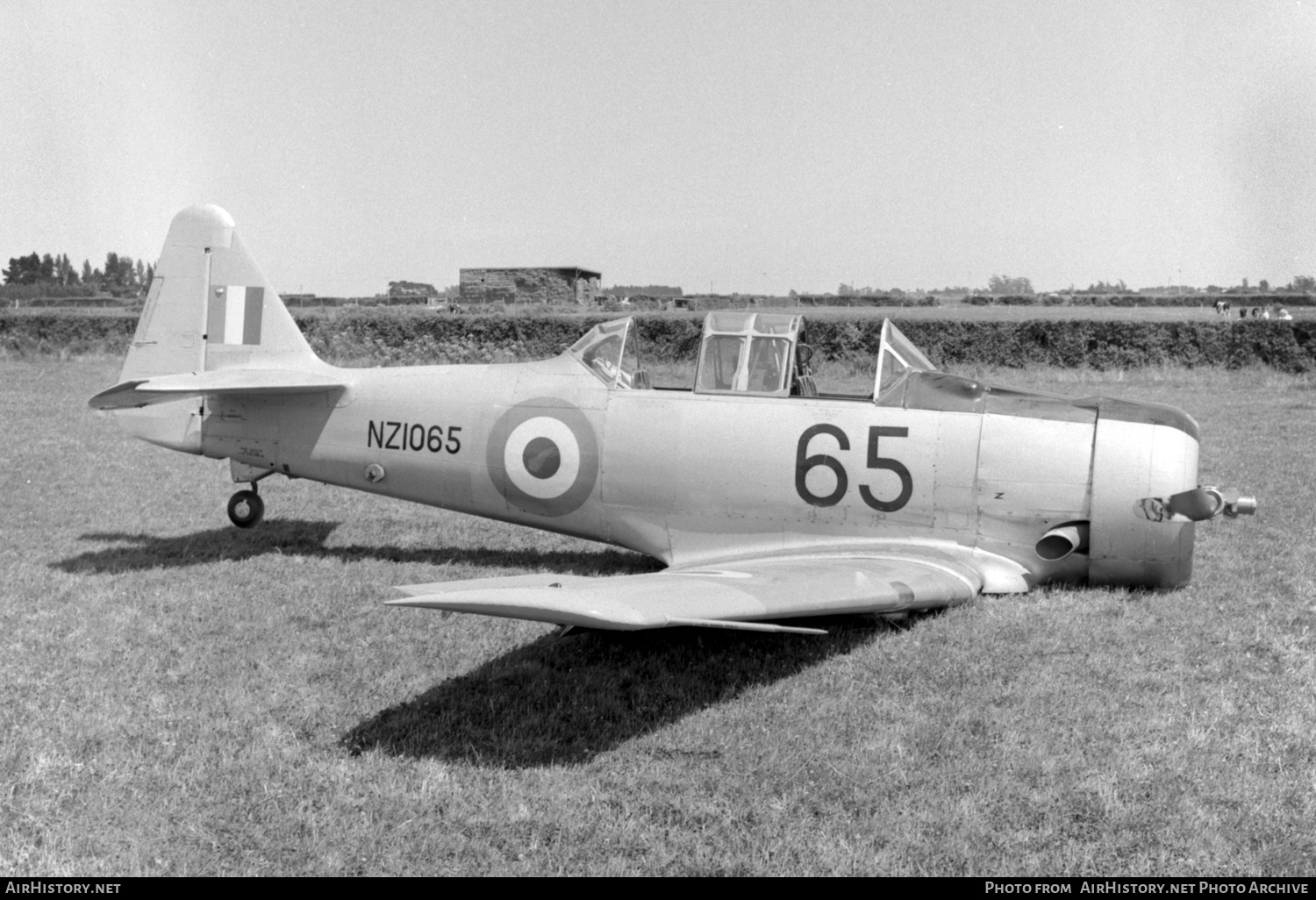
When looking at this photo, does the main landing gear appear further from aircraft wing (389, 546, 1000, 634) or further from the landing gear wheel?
aircraft wing (389, 546, 1000, 634)

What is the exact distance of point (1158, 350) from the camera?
987 inches

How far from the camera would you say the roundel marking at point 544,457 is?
296 inches

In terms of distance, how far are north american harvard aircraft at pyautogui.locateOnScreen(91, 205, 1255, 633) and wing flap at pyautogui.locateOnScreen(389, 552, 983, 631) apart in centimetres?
3

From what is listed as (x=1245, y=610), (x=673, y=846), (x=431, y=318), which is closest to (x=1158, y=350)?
(x=431, y=318)

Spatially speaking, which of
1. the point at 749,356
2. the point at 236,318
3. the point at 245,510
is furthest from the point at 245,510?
the point at 749,356

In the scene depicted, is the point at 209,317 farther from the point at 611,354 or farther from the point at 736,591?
the point at 736,591

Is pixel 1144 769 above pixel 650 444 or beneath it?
beneath

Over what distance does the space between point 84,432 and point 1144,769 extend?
1560cm

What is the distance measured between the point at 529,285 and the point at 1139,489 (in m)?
35.3

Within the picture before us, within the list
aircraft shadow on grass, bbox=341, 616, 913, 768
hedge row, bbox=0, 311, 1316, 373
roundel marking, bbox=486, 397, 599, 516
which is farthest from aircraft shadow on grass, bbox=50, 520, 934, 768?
hedge row, bbox=0, 311, 1316, 373

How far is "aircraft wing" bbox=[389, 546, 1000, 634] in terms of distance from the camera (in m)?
4.19

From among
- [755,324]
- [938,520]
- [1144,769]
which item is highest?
[755,324]

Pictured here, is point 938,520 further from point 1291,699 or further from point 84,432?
point 84,432

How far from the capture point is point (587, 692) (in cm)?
543
